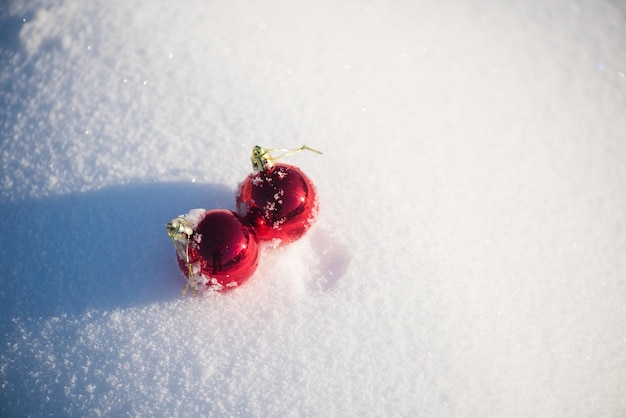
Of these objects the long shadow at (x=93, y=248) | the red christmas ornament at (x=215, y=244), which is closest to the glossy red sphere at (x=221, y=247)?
the red christmas ornament at (x=215, y=244)

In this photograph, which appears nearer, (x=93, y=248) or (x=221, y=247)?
(x=221, y=247)

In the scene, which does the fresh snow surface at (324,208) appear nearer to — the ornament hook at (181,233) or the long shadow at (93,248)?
the long shadow at (93,248)

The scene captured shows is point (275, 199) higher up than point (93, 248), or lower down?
higher up

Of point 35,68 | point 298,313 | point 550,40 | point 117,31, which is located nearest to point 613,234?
point 550,40

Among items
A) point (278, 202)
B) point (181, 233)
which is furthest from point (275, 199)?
point (181, 233)

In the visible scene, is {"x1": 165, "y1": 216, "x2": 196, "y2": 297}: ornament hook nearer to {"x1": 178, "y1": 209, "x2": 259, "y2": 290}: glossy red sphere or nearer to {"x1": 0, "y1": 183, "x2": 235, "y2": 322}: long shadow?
{"x1": 178, "y1": 209, "x2": 259, "y2": 290}: glossy red sphere

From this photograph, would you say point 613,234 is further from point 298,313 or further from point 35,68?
point 35,68

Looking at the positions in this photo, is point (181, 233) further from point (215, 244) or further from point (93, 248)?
point (93, 248)
